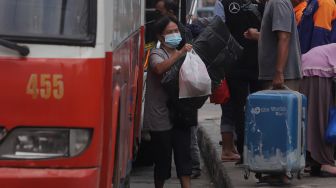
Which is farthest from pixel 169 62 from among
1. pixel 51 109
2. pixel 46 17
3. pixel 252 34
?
pixel 51 109

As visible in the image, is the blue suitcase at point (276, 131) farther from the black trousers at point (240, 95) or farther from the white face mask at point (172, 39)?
the black trousers at point (240, 95)

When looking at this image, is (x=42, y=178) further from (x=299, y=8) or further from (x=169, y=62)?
(x=299, y=8)

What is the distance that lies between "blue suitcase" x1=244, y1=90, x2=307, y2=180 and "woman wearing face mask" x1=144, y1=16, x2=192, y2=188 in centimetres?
61

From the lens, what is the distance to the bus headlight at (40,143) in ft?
13.6

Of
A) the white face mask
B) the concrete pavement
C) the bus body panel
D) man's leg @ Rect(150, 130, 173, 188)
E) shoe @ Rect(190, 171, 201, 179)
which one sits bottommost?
shoe @ Rect(190, 171, 201, 179)

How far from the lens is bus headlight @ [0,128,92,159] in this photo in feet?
13.6

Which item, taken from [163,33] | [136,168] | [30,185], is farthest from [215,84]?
[30,185]

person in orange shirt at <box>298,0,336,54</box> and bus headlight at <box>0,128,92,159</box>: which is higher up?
person in orange shirt at <box>298,0,336,54</box>

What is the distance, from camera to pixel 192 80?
6.75 metres

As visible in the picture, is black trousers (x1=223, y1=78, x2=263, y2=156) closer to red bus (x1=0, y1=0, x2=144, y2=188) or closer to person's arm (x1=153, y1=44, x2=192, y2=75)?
person's arm (x1=153, y1=44, x2=192, y2=75)

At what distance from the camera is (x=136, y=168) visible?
10031 millimetres

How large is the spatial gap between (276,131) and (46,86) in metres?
3.03

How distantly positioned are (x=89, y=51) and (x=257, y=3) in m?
4.77

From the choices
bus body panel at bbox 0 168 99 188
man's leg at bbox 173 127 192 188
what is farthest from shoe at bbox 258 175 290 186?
bus body panel at bbox 0 168 99 188
